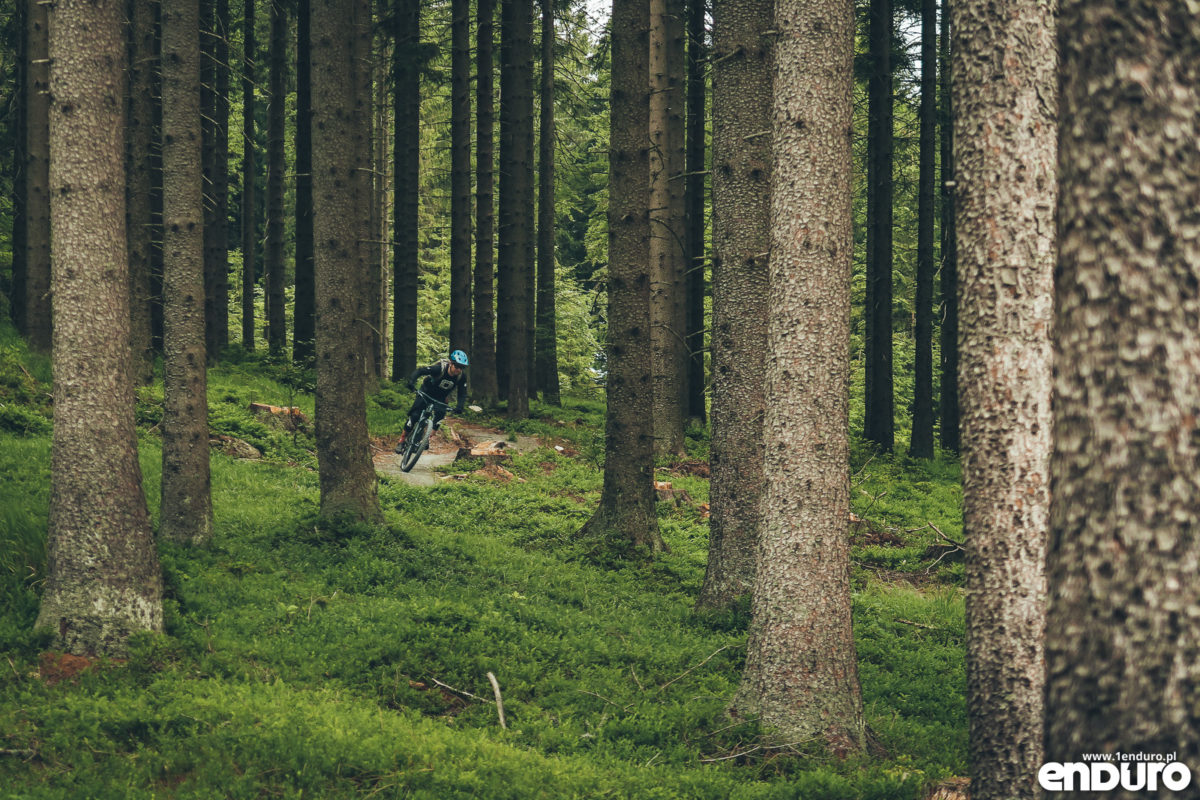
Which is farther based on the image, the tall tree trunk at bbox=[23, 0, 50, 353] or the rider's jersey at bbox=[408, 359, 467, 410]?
the tall tree trunk at bbox=[23, 0, 50, 353]

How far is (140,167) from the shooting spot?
53.3ft

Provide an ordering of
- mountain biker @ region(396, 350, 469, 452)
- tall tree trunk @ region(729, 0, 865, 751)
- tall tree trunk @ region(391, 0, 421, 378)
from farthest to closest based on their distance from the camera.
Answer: tall tree trunk @ region(391, 0, 421, 378) < mountain biker @ region(396, 350, 469, 452) < tall tree trunk @ region(729, 0, 865, 751)

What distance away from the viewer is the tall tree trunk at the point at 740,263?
9281 millimetres

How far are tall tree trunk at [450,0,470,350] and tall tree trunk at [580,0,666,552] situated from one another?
1130 cm

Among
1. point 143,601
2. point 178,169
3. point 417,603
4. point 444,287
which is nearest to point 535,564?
point 417,603

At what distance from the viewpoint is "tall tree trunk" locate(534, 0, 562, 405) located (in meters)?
26.2

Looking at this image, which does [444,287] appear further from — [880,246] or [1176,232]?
[1176,232]

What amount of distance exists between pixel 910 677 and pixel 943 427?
15.5m

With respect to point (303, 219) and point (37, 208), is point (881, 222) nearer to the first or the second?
point (303, 219)

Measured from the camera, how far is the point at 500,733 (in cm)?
661

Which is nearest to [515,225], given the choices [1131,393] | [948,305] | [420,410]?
[420,410]

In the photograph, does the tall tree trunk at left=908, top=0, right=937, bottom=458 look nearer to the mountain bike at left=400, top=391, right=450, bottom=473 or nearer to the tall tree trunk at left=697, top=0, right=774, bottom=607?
the mountain bike at left=400, top=391, right=450, bottom=473

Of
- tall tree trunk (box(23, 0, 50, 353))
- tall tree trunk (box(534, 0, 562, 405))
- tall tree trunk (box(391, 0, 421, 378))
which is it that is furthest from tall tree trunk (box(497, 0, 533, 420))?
tall tree trunk (box(23, 0, 50, 353))

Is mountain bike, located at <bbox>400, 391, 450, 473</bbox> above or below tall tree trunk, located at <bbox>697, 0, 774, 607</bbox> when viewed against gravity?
below
